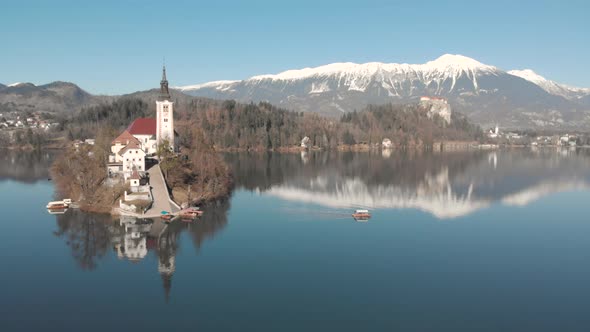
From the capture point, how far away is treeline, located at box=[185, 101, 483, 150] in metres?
112

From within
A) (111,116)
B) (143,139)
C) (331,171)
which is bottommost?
(331,171)

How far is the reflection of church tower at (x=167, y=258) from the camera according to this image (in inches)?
856

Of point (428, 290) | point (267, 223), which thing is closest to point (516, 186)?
point (267, 223)

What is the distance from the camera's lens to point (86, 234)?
97.4 ft

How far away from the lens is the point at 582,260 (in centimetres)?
2677

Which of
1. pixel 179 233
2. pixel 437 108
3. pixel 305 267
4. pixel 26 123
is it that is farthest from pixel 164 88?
pixel 437 108

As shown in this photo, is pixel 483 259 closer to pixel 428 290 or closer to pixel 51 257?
pixel 428 290

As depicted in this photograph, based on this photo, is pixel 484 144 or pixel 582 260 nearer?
pixel 582 260

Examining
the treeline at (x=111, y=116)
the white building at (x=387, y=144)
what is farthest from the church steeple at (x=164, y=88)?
the white building at (x=387, y=144)

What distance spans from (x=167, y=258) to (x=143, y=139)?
27726 mm

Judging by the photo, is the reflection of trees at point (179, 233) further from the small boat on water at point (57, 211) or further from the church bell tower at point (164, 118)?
the church bell tower at point (164, 118)

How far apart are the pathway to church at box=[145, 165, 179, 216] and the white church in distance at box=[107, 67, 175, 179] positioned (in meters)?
1.30

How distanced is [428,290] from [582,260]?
11.5 metres

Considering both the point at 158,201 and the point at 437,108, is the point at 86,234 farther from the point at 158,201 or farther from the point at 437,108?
the point at 437,108
